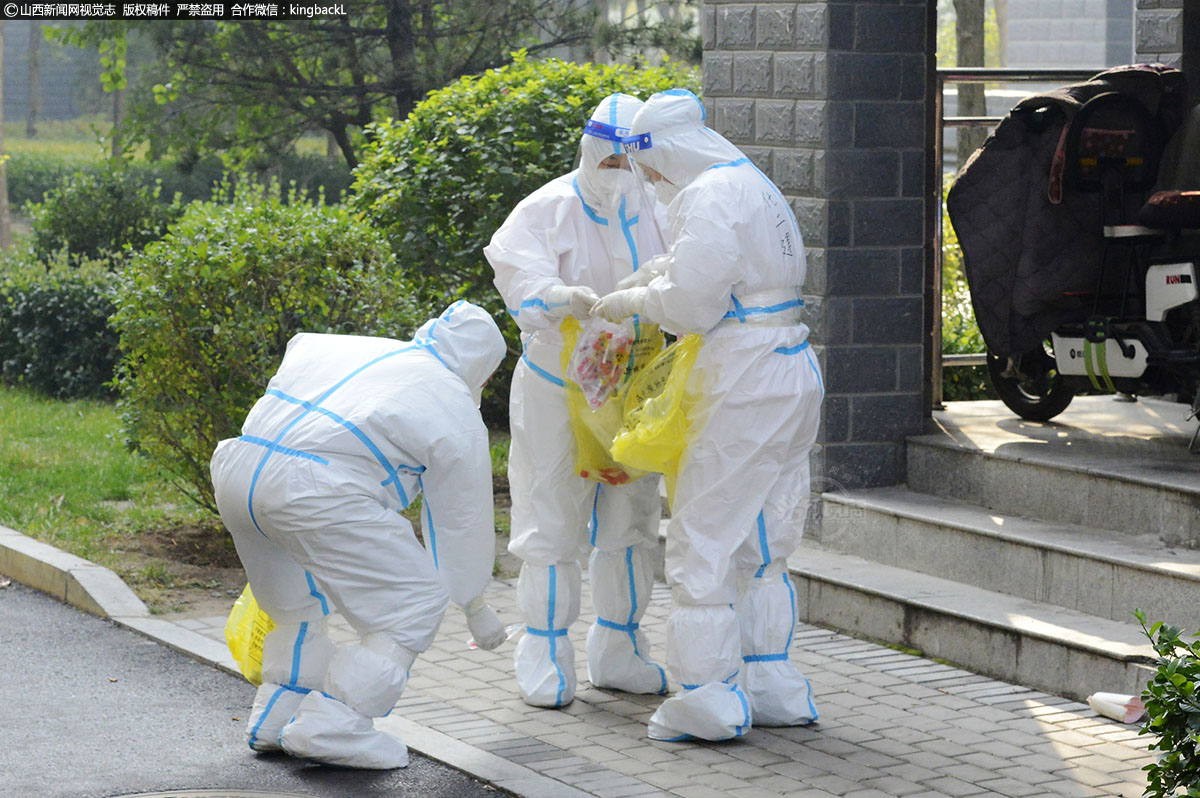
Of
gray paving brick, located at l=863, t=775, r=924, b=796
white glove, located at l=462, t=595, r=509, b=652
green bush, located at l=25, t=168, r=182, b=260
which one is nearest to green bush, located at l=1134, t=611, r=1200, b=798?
gray paving brick, located at l=863, t=775, r=924, b=796

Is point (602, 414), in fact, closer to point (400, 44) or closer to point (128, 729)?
point (128, 729)

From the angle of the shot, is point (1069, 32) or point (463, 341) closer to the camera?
point (463, 341)

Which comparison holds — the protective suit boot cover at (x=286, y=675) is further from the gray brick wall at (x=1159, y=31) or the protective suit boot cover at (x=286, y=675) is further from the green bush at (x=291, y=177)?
the green bush at (x=291, y=177)

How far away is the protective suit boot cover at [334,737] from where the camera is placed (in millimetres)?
5059

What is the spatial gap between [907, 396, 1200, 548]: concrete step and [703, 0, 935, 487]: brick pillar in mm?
308

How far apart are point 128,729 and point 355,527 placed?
4.46 ft

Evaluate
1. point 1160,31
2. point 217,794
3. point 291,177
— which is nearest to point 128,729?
point 217,794

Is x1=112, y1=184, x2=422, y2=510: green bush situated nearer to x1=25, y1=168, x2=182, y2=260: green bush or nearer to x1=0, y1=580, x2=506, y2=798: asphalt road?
x1=0, y1=580, x2=506, y2=798: asphalt road

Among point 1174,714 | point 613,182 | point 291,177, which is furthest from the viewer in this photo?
point 291,177

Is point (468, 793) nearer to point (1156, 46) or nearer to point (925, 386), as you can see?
point (925, 386)

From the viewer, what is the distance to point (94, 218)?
53.3 ft

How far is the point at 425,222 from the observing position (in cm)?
1025

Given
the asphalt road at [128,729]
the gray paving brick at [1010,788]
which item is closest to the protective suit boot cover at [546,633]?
the asphalt road at [128,729]

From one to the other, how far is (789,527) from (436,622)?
123 centimetres
